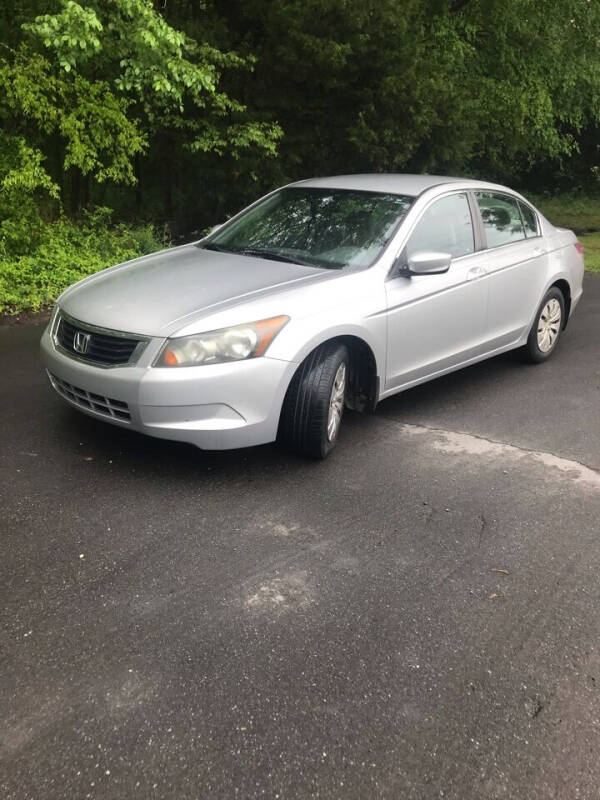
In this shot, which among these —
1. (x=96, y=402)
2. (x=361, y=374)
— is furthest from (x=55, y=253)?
(x=361, y=374)

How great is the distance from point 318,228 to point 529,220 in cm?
223

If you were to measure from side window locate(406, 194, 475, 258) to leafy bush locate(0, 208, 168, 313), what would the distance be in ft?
15.4

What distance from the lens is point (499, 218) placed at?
5.99 m

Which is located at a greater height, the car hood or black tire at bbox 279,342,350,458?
the car hood

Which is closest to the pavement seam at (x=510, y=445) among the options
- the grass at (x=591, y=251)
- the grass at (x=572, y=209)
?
the grass at (x=591, y=251)

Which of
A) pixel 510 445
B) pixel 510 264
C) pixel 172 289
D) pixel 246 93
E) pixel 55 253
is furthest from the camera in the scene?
pixel 246 93

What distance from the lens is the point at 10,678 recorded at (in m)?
2.59

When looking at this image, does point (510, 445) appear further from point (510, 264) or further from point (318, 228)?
point (318, 228)

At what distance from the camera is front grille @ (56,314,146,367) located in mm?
3990

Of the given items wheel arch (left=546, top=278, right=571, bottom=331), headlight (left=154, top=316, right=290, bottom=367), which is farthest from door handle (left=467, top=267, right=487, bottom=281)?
headlight (left=154, top=316, right=290, bottom=367)

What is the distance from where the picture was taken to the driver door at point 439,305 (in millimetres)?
4785

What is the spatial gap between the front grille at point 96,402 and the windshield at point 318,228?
1.53m

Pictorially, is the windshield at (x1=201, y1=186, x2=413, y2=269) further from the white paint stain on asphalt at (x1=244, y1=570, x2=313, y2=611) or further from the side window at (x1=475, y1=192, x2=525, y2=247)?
the white paint stain on asphalt at (x1=244, y1=570, x2=313, y2=611)

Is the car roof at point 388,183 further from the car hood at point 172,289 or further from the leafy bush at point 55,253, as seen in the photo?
the leafy bush at point 55,253
